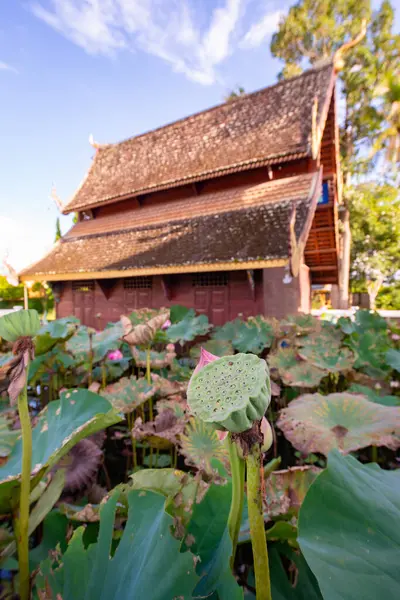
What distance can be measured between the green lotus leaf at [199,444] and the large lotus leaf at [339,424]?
0.28 m

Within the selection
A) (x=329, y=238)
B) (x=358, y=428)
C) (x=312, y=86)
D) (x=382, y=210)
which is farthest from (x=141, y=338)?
(x=382, y=210)

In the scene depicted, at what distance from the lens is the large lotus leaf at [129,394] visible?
4.86 ft

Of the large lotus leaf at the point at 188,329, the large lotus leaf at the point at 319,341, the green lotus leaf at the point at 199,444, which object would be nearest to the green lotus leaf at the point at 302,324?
the large lotus leaf at the point at 319,341

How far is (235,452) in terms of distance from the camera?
1.38ft

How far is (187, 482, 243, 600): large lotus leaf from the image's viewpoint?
45 centimetres

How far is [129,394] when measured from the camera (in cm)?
156

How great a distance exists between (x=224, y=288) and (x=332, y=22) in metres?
16.7

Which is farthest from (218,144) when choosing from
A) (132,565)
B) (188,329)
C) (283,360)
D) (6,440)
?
(132,565)

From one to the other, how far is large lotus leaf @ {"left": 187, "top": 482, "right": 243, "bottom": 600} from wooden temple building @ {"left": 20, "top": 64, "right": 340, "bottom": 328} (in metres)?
4.34

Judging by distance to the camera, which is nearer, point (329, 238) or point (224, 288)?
point (224, 288)

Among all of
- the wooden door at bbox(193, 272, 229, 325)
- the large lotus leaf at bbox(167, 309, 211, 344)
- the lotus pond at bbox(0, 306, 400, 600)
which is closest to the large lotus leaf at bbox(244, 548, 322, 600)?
the lotus pond at bbox(0, 306, 400, 600)

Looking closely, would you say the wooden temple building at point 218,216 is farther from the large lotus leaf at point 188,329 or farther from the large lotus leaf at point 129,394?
the large lotus leaf at point 129,394

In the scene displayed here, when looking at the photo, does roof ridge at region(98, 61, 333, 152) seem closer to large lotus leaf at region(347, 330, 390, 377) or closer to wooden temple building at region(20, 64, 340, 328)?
wooden temple building at region(20, 64, 340, 328)

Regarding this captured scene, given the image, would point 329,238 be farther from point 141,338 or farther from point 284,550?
point 284,550
